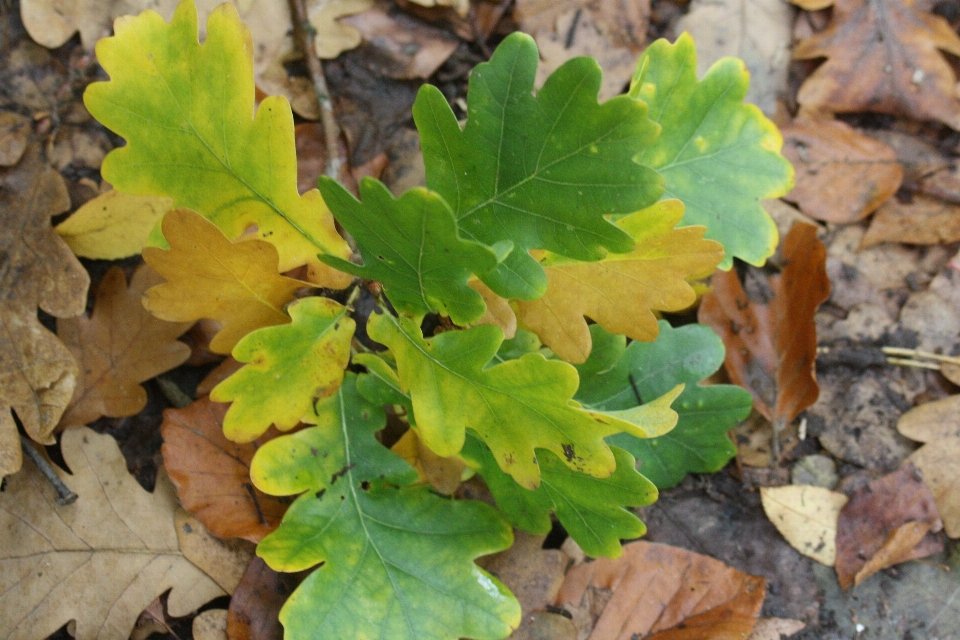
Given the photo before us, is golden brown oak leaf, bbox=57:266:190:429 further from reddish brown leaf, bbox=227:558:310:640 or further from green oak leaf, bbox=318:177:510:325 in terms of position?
green oak leaf, bbox=318:177:510:325

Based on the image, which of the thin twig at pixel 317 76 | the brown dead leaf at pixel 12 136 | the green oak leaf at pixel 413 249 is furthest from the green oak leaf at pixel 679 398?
the brown dead leaf at pixel 12 136

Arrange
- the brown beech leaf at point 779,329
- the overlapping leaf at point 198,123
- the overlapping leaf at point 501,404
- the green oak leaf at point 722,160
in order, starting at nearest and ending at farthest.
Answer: the overlapping leaf at point 501,404 < the overlapping leaf at point 198,123 < the green oak leaf at point 722,160 < the brown beech leaf at point 779,329

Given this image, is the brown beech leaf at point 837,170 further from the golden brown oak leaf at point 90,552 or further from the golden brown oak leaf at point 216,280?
the golden brown oak leaf at point 90,552

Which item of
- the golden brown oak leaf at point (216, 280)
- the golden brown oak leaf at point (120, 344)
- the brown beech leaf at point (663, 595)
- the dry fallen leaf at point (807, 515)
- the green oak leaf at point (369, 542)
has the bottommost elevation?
the brown beech leaf at point (663, 595)

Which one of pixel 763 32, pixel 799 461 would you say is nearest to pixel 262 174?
pixel 799 461

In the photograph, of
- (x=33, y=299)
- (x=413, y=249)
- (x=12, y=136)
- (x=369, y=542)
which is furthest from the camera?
(x=12, y=136)

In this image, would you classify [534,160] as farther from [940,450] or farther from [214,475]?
[940,450]

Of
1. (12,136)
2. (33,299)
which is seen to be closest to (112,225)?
(33,299)

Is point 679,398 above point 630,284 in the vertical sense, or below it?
below
